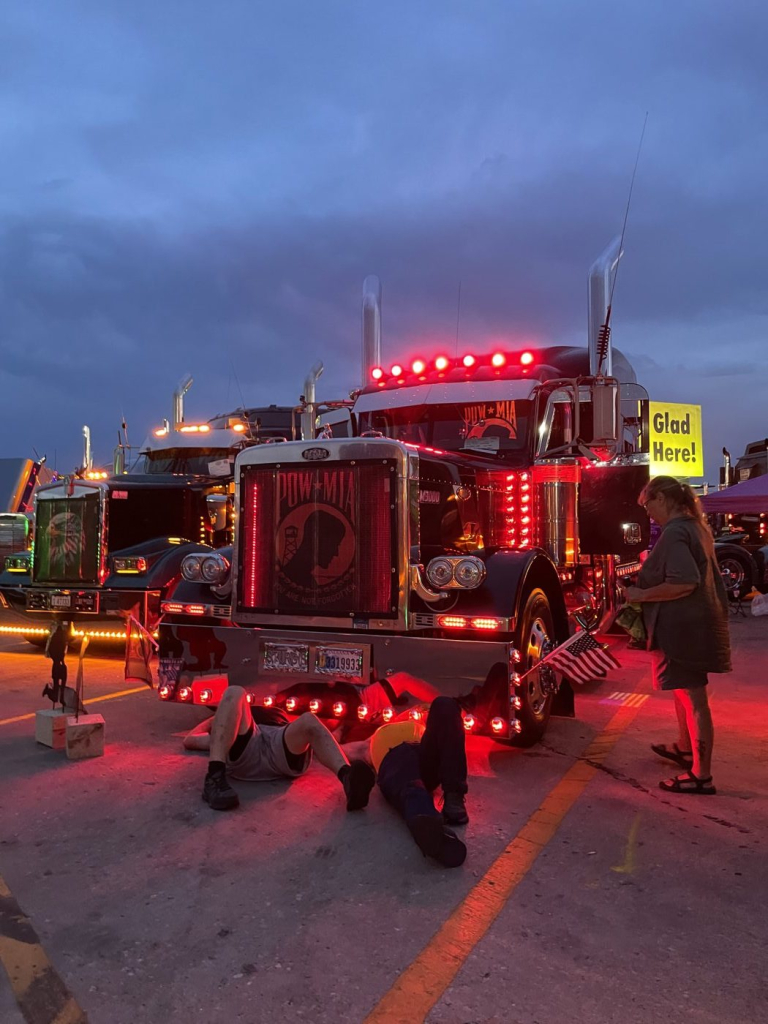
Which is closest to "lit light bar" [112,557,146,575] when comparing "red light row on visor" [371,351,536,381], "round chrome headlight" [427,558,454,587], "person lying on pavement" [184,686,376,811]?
"red light row on visor" [371,351,536,381]

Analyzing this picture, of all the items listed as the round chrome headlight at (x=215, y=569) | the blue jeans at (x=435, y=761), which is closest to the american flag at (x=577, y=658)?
the blue jeans at (x=435, y=761)

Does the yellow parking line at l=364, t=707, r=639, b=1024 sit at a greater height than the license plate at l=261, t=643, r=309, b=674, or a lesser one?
lesser

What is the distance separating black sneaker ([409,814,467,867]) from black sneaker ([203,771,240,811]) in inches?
45.7

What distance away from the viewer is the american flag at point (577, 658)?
5.48 meters

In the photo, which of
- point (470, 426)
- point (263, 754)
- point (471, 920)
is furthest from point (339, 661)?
point (470, 426)

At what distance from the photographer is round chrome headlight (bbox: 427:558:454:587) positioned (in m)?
5.16

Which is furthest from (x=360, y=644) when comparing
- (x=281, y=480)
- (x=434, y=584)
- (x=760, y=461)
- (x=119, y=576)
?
(x=760, y=461)

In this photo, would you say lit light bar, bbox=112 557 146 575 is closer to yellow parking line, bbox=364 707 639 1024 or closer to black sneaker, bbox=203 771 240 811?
black sneaker, bbox=203 771 240 811

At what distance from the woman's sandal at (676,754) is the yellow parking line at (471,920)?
1.65ft

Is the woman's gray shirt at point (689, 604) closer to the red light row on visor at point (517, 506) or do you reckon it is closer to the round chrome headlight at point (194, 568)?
the red light row on visor at point (517, 506)

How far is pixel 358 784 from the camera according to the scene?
4.27 m

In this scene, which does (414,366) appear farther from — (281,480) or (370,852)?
(370,852)

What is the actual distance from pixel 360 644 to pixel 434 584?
23.3 inches

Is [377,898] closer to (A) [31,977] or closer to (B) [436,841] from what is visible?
(B) [436,841]
